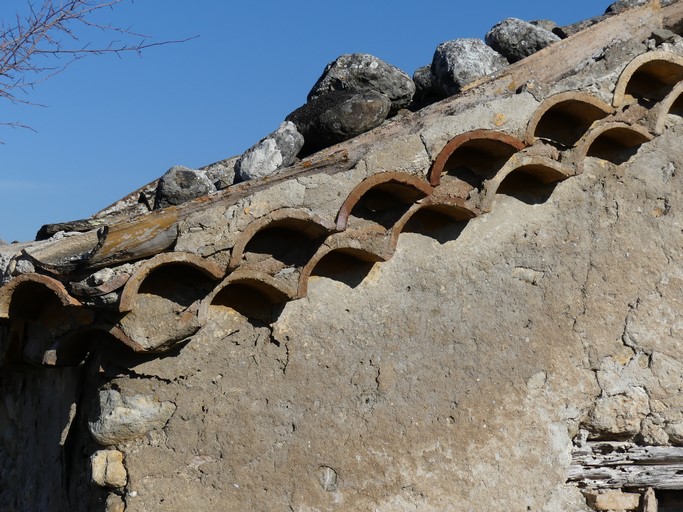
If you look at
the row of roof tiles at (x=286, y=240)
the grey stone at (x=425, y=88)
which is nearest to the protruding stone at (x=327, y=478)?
the row of roof tiles at (x=286, y=240)

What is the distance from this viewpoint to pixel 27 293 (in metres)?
3.59

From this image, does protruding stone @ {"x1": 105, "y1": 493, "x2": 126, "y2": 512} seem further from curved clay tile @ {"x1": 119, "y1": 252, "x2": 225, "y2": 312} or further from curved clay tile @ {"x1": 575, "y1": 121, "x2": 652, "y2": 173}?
curved clay tile @ {"x1": 575, "y1": 121, "x2": 652, "y2": 173}

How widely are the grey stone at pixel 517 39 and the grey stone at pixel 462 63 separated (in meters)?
0.09

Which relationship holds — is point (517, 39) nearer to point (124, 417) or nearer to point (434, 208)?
point (434, 208)

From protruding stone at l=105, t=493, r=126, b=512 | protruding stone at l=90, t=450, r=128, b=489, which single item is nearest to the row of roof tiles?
protruding stone at l=90, t=450, r=128, b=489

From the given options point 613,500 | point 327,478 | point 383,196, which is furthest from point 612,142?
point 327,478

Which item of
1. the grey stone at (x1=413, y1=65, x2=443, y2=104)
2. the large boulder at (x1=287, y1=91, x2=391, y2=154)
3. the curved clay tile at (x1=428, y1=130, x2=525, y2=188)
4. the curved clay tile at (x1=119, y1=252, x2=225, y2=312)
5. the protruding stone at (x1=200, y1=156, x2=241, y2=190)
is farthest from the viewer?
Answer: the grey stone at (x1=413, y1=65, x2=443, y2=104)

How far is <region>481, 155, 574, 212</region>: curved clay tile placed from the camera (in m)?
3.78

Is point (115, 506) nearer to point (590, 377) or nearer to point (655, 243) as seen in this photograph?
point (590, 377)

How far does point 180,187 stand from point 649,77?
2.33 metres

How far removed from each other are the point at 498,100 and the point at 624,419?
4.90 feet

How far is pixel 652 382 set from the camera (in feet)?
12.8

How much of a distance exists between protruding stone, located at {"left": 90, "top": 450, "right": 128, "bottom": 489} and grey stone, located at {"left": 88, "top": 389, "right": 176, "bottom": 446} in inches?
1.9

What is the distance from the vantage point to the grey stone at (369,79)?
501 cm
